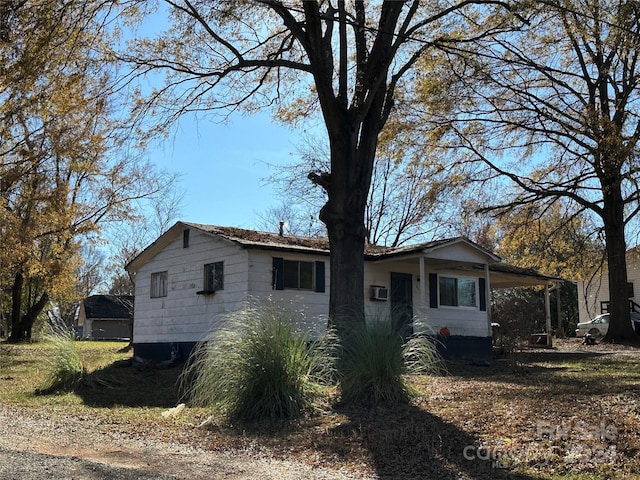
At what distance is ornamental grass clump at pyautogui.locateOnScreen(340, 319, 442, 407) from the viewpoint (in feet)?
27.4

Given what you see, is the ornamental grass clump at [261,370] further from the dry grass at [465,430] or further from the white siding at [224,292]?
the white siding at [224,292]

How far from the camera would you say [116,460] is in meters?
6.30

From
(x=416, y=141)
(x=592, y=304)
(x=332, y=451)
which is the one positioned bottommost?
(x=332, y=451)

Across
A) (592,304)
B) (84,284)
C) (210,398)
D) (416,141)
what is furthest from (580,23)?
(84,284)

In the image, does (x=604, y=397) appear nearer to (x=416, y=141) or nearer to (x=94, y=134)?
(x=416, y=141)

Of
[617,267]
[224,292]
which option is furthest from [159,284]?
[617,267]

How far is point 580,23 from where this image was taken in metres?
14.0

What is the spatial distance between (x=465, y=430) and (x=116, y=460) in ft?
11.8

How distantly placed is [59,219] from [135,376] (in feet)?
25.5

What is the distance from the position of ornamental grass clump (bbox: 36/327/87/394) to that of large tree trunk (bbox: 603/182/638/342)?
677 inches

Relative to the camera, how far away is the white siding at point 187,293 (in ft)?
52.1

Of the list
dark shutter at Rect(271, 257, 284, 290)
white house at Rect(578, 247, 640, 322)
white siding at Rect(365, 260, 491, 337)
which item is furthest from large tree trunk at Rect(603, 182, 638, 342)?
dark shutter at Rect(271, 257, 284, 290)

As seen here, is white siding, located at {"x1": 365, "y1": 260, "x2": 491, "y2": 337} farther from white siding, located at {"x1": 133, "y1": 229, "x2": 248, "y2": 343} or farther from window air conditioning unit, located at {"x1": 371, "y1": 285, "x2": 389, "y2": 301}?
white siding, located at {"x1": 133, "y1": 229, "x2": 248, "y2": 343}

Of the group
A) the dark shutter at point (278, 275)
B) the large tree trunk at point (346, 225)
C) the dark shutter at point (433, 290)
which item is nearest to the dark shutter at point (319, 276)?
the dark shutter at point (278, 275)
